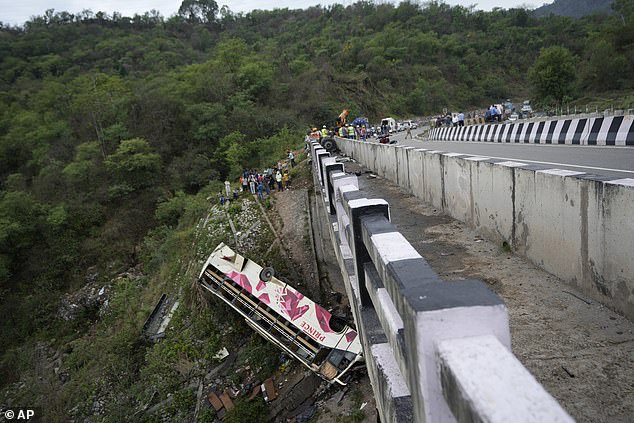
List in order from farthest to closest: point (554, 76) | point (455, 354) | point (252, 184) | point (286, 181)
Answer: point (554, 76) < point (286, 181) < point (252, 184) < point (455, 354)

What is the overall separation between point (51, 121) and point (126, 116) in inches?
406

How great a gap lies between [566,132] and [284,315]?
1075 centimetres

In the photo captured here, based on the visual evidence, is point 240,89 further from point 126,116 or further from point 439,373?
point 439,373

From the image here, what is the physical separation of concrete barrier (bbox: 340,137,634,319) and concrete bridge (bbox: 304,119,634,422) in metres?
0.02

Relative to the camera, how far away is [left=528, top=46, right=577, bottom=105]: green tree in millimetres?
50094

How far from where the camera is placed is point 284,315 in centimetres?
1266

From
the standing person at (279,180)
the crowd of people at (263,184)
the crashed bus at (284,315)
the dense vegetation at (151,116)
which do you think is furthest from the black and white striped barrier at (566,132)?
the dense vegetation at (151,116)

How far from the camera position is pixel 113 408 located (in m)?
13.4

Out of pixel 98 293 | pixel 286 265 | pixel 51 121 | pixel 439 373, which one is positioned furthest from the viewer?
pixel 51 121

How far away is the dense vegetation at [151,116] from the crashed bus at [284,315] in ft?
7.97

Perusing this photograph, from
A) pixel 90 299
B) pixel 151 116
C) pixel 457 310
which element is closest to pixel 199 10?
pixel 151 116

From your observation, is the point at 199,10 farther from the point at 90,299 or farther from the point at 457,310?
the point at 457,310

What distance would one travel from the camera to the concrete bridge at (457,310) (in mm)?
1090

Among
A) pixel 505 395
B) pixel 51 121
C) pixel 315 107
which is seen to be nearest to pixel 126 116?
pixel 51 121
